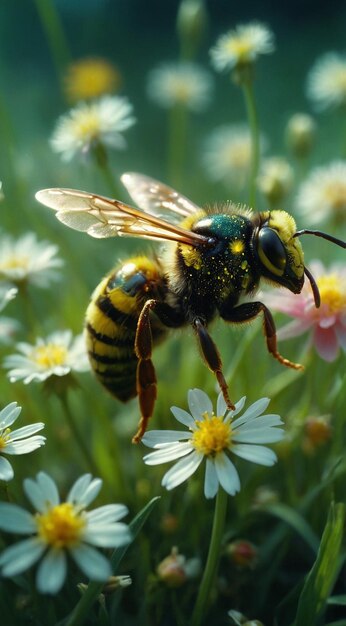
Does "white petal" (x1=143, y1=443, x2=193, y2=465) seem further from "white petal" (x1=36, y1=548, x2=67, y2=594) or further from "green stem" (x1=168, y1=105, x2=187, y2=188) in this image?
"green stem" (x1=168, y1=105, x2=187, y2=188)

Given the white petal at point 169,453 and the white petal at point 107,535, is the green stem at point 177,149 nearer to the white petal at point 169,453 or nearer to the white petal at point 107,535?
the white petal at point 169,453

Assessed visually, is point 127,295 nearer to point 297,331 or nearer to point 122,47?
point 297,331

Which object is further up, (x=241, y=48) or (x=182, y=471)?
(x=241, y=48)

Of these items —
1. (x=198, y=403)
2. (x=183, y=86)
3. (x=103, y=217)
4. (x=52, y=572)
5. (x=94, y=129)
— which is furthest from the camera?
(x=183, y=86)

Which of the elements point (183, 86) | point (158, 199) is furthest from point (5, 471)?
point (183, 86)

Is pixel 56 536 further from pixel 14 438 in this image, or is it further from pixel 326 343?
pixel 326 343

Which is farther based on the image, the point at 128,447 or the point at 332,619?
the point at 128,447

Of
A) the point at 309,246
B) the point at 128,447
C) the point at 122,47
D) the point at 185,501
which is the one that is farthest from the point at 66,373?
the point at 122,47
